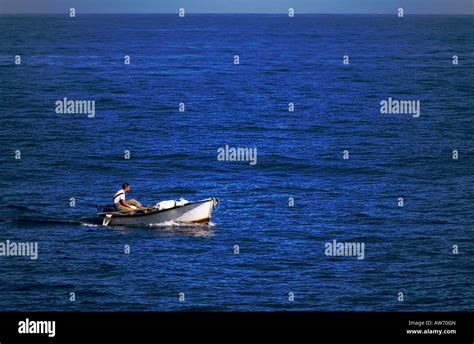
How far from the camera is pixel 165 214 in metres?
58.5

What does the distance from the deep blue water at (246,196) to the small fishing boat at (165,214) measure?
0.60 meters

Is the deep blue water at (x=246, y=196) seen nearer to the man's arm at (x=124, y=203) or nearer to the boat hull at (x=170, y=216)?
the boat hull at (x=170, y=216)

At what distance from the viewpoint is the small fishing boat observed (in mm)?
58250

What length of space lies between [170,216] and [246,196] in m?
13.6

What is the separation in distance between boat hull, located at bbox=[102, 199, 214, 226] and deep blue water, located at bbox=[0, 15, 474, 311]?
57 cm

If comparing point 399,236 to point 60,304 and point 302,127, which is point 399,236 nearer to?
point 60,304

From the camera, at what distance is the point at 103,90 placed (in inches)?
6014

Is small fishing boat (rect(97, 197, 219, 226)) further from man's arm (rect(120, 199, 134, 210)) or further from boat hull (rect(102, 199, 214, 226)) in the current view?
man's arm (rect(120, 199, 134, 210))

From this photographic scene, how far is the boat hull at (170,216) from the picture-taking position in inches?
2298
